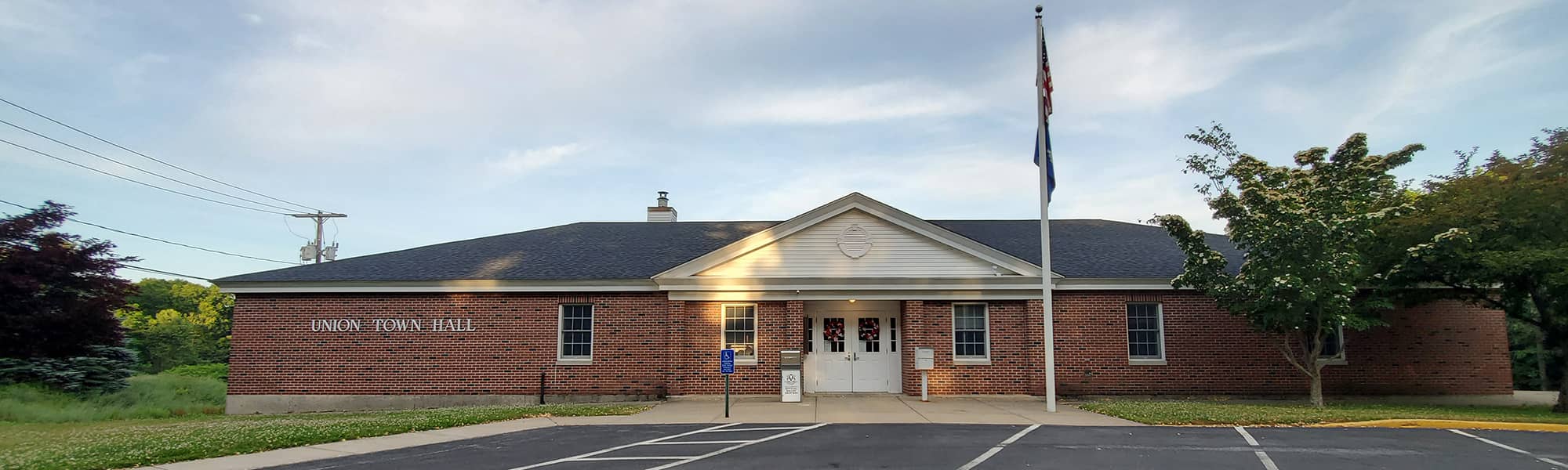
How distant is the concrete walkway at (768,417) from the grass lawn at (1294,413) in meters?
0.61

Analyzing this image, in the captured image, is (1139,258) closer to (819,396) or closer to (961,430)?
(819,396)

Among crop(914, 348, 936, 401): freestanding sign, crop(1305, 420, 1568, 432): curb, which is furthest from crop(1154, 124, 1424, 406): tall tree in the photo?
crop(914, 348, 936, 401): freestanding sign

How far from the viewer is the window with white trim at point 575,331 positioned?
18672 mm

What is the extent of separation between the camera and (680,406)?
16.6m

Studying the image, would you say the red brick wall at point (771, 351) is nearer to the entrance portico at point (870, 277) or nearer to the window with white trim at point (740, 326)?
the entrance portico at point (870, 277)

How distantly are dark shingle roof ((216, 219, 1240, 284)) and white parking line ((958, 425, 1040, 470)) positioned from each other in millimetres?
6828

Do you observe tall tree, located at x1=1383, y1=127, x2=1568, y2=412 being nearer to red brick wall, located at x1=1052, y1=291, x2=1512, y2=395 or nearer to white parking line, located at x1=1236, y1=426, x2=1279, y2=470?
red brick wall, located at x1=1052, y1=291, x2=1512, y2=395

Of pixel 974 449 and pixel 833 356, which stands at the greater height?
pixel 833 356

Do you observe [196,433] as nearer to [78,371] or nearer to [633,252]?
[633,252]

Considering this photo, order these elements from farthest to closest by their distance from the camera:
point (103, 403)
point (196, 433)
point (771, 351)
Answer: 1. point (103, 403)
2. point (771, 351)
3. point (196, 433)

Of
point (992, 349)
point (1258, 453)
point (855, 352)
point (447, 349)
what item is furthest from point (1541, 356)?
point (447, 349)

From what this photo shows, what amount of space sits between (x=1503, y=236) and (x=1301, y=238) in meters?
3.49

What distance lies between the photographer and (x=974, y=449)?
1040 centimetres

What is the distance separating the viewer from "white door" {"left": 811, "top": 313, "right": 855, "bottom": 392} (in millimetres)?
19125
